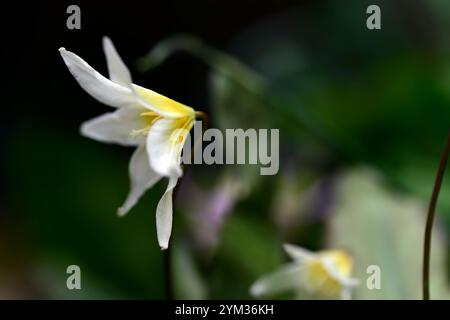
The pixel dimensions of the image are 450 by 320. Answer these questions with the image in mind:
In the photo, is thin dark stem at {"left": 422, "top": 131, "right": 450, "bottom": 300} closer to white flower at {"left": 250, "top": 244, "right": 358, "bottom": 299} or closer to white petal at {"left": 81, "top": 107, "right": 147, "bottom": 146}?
white flower at {"left": 250, "top": 244, "right": 358, "bottom": 299}

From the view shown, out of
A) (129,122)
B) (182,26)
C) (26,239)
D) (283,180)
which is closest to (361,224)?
(283,180)

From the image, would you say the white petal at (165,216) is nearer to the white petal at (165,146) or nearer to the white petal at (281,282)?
the white petal at (165,146)

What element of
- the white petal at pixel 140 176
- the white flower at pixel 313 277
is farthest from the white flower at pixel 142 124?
the white flower at pixel 313 277

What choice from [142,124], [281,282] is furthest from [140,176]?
[281,282]

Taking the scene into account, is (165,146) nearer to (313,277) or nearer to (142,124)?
(142,124)

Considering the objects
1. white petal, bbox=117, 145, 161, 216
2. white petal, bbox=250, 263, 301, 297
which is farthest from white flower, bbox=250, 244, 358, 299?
white petal, bbox=117, 145, 161, 216

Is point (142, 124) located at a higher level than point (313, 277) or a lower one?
higher
